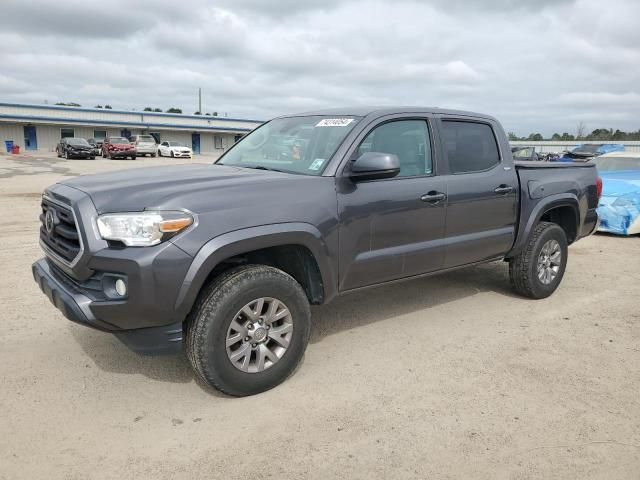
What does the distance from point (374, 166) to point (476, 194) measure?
1.43m

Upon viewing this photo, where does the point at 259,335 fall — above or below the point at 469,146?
below

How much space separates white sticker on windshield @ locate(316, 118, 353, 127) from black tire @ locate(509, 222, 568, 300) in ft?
7.90

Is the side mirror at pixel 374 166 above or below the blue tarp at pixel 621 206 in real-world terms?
above

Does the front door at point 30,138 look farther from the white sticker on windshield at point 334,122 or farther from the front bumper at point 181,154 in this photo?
the white sticker on windshield at point 334,122

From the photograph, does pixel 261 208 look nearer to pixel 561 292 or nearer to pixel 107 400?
pixel 107 400

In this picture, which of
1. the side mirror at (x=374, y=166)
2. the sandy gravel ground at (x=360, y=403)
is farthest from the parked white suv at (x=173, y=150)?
the side mirror at (x=374, y=166)

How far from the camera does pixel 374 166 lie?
343cm

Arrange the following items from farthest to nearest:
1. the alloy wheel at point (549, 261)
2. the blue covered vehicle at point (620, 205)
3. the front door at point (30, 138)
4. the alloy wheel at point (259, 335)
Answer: the front door at point (30, 138) → the blue covered vehicle at point (620, 205) → the alloy wheel at point (549, 261) → the alloy wheel at point (259, 335)

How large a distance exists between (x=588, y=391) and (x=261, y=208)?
8.23 ft

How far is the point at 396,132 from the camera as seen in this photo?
4.07 meters

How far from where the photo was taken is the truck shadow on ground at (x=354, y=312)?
3.68 m

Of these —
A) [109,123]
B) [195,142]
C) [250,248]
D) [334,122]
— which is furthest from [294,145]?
[195,142]

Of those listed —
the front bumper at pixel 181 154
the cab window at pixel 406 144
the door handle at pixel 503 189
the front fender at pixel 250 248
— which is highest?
the cab window at pixel 406 144

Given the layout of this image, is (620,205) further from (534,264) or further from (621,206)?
(534,264)
